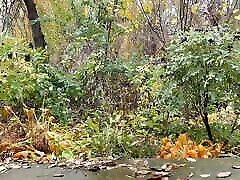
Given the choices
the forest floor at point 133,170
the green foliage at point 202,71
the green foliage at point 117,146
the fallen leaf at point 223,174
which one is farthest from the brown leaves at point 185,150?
the fallen leaf at point 223,174

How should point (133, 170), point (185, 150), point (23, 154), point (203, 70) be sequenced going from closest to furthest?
point (133, 170)
point (185, 150)
point (23, 154)
point (203, 70)

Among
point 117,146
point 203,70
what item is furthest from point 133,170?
point 203,70

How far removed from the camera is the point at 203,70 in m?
2.41

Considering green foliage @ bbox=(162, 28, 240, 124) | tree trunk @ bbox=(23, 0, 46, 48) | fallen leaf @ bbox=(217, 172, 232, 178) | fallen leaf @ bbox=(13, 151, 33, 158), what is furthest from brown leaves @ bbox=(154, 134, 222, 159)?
tree trunk @ bbox=(23, 0, 46, 48)

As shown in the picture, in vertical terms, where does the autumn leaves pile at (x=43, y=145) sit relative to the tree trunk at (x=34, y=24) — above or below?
below

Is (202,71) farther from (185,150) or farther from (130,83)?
(130,83)

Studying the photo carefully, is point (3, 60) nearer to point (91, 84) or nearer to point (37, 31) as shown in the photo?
point (91, 84)

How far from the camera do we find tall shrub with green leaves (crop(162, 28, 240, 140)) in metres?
2.33

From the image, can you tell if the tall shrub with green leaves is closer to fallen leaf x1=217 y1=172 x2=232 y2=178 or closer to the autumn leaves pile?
the autumn leaves pile

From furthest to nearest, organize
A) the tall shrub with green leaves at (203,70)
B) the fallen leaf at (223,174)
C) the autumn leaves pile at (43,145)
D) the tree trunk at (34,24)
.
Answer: the tree trunk at (34,24) < the tall shrub with green leaves at (203,70) < the autumn leaves pile at (43,145) < the fallen leaf at (223,174)

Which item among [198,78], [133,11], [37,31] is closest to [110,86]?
[198,78]

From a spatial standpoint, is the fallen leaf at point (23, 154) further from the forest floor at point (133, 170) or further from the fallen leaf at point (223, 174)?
the fallen leaf at point (223, 174)

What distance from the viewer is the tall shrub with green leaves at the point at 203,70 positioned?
233 centimetres

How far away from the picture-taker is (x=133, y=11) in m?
5.69
